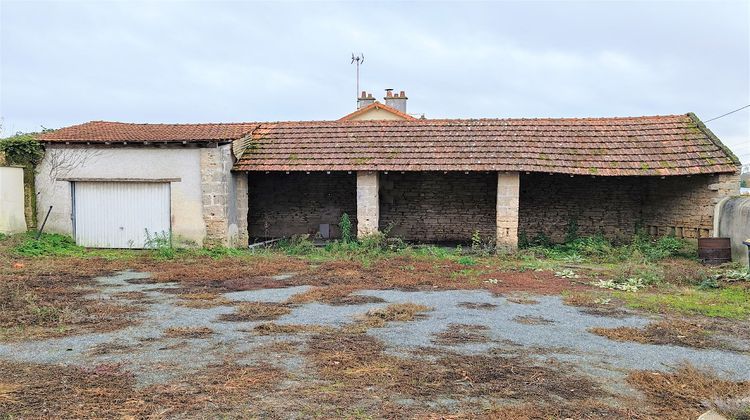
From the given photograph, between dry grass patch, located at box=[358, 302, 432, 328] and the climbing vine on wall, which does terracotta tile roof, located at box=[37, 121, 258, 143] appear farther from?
dry grass patch, located at box=[358, 302, 432, 328]

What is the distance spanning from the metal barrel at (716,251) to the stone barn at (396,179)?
4.69 ft

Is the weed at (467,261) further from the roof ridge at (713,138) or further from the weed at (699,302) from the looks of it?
the roof ridge at (713,138)

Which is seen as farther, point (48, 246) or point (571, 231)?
point (571, 231)

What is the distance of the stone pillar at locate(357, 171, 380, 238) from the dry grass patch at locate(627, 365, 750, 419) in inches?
408

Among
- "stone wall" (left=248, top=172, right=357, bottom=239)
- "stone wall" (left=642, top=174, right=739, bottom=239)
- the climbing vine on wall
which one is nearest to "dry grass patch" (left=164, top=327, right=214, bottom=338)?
the climbing vine on wall

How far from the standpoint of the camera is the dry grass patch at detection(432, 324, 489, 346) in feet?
22.2

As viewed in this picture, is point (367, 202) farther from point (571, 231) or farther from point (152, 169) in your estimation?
point (571, 231)

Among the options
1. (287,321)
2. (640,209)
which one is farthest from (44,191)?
(640,209)

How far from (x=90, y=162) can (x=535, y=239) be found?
480 inches

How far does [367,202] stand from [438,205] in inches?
127

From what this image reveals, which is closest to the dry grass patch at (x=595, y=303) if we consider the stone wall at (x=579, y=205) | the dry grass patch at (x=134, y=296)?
the dry grass patch at (x=134, y=296)

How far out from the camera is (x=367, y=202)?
15562 millimetres

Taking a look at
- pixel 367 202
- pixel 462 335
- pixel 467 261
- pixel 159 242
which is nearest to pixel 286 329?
pixel 462 335

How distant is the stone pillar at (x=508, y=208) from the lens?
15.0 metres
